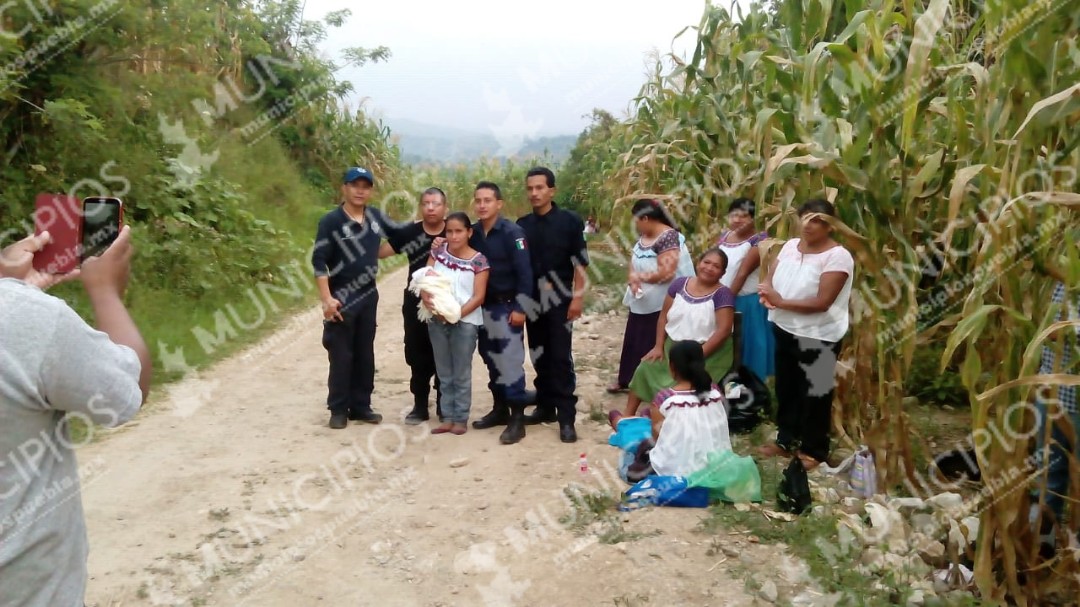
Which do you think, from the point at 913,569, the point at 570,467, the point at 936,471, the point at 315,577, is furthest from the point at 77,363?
the point at 936,471

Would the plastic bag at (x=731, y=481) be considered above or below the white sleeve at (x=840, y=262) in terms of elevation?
below

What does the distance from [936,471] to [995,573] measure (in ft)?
3.87

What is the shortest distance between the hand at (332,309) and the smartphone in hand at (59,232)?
142 inches

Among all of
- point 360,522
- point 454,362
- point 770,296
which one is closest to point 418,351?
point 454,362

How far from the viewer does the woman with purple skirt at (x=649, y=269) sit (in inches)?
220

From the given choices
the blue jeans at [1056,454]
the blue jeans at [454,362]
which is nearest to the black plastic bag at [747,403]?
the blue jeans at [454,362]

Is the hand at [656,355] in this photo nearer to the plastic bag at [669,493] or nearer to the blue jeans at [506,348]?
the blue jeans at [506,348]

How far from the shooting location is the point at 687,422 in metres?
4.19

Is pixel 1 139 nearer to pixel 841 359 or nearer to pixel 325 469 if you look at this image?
pixel 325 469

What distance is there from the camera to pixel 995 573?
3146 millimetres

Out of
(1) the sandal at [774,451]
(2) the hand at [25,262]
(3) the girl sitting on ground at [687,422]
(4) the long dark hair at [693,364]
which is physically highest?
(2) the hand at [25,262]

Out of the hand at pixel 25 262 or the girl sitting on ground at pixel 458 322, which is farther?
the girl sitting on ground at pixel 458 322

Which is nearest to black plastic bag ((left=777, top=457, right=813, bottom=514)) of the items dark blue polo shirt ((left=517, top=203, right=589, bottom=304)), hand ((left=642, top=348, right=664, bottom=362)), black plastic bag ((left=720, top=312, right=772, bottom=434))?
black plastic bag ((left=720, top=312, right=772, bottom=434))

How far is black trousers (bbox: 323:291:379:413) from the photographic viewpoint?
5.45m
